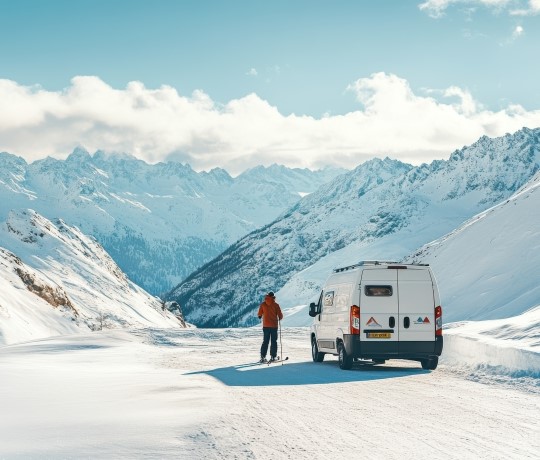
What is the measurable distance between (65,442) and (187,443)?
1.42 m

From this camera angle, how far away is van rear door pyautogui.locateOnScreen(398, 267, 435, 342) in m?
19.0

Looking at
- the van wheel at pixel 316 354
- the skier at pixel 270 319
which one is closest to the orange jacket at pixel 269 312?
the skier at pixel 270 319

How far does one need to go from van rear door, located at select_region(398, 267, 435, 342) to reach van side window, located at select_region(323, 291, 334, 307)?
284 cm

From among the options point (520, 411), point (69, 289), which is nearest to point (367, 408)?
point (520, 411)

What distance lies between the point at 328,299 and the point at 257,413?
35.3ft

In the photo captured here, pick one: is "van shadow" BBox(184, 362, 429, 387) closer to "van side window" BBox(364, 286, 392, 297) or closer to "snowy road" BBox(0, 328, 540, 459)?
"snowy road" BBox(0, 328, 540, 459)

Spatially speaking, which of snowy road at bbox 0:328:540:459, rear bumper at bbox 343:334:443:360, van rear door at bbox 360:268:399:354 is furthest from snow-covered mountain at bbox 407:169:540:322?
snowy road at bbox 0:328:540:459

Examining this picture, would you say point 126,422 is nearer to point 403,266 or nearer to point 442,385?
point 442,385

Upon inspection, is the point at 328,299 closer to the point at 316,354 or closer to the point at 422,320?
the point at 316,354

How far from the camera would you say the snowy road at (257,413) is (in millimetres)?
8688

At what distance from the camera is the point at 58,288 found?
4592 inches

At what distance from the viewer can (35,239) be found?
16550 centimetres

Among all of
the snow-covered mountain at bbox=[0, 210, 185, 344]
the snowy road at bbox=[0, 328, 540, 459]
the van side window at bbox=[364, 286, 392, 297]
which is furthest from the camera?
the snow-covered mountain at bbox=[0, 210, 185, 344]

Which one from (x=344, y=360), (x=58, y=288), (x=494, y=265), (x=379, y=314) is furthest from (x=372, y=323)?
(x=58, y=288)
